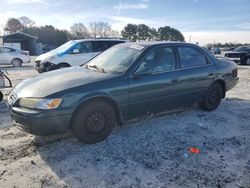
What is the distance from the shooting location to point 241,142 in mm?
4477

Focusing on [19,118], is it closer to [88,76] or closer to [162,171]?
[88,76]

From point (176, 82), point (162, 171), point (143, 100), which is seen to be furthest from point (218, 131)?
point (162, 171)

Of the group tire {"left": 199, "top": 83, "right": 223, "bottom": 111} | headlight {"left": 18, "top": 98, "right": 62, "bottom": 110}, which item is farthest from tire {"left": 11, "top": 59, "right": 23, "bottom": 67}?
headlight {"left": 18, "top": 98, "right": 62, "bottom": 110}

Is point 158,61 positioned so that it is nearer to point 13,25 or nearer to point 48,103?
point 48,103

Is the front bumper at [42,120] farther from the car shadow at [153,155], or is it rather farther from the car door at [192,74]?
the car door at [192,74]

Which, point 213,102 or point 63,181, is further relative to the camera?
point 213,102

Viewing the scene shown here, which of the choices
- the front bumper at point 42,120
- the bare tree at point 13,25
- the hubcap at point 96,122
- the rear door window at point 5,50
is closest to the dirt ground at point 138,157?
the hubcap at point 96,122

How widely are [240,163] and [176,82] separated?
6.37ft

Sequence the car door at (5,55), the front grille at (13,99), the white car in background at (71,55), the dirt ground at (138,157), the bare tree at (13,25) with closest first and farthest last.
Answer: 1. the dirt ground at (138,157)
2. the front grille at (13,99)
3. the white car in background at (71,55)
4. the car door at (5,55)
5. the bare tree at (13,25)

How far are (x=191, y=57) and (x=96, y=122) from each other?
103 inches

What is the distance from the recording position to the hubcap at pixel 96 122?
4078 millimetres

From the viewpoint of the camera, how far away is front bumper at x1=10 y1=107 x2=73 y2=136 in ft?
12.0

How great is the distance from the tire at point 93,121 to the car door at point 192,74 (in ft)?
5.44

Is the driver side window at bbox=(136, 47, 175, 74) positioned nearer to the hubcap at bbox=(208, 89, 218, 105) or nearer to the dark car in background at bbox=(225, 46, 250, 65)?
the hubcap at bbox=(208, 89, 218, 105)
